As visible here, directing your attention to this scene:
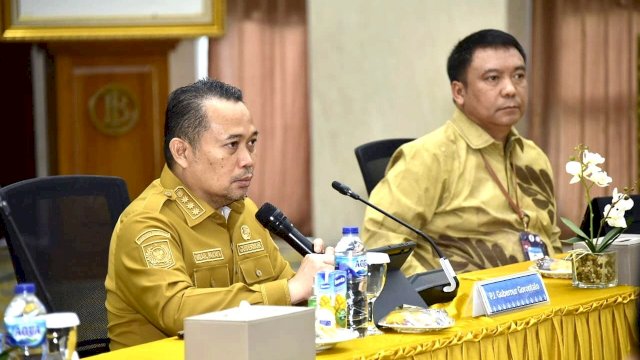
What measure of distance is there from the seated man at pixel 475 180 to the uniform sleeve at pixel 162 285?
1.10 meters

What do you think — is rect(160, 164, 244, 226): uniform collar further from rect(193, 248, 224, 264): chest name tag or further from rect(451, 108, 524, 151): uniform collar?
rect(451, 108, 524, 151): uniform collar

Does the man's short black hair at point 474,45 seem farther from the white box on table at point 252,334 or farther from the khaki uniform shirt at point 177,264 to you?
the white box on table at point 252,334

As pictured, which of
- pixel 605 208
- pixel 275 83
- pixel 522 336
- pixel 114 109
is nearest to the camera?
pixel 522 336

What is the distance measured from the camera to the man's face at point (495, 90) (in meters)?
3.86

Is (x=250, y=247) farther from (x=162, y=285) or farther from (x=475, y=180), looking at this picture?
(x=475, y=180)

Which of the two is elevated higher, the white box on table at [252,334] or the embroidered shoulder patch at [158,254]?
the embroidered shoulder patch at [158,254]

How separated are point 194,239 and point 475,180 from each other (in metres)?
1.43

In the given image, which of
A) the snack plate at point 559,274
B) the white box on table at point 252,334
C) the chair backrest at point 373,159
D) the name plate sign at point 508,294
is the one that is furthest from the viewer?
the chair backrest at point 373,159

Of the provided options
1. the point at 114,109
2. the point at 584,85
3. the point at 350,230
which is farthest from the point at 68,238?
the point at 114,109

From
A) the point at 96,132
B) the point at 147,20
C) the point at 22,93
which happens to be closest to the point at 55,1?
the point at 147,20

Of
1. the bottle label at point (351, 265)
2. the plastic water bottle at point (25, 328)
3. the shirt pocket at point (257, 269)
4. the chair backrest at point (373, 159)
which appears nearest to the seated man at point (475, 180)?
the chair backrest at point (373, 159)

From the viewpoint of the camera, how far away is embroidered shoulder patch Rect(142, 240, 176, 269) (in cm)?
251

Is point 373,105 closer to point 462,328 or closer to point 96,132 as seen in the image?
point 96,132

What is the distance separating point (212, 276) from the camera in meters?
2.70
